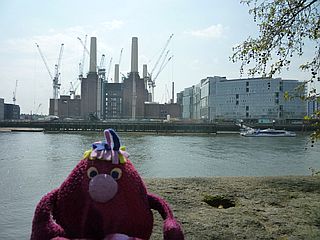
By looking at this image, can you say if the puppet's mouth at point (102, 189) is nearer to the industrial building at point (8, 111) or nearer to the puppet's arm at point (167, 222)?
the puppet's arm at point (167, 222)

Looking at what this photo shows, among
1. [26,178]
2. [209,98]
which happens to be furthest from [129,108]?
[26,178]

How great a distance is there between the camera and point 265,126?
74.3 m

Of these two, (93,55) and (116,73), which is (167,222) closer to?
(93,55)

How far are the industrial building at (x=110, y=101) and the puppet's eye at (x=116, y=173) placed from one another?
310 feet

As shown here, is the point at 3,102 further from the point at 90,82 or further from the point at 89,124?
the point at 89,124

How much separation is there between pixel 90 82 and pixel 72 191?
104403mm

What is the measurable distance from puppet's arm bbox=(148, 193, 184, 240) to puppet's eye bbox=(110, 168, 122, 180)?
1.26 ft

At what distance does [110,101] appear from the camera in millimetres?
110812

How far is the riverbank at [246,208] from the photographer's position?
3.89 meters

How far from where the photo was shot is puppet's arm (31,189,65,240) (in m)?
2.02

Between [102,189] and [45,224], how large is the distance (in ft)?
1.36

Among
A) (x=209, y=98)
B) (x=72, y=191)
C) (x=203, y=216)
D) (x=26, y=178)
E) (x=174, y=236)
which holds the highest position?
(x=209, y=98)

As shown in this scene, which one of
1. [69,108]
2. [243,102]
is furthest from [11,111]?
[243,102]

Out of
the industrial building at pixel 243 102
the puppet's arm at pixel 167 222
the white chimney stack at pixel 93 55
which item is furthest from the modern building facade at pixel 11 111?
the puppet's arm at pixel 167 222
